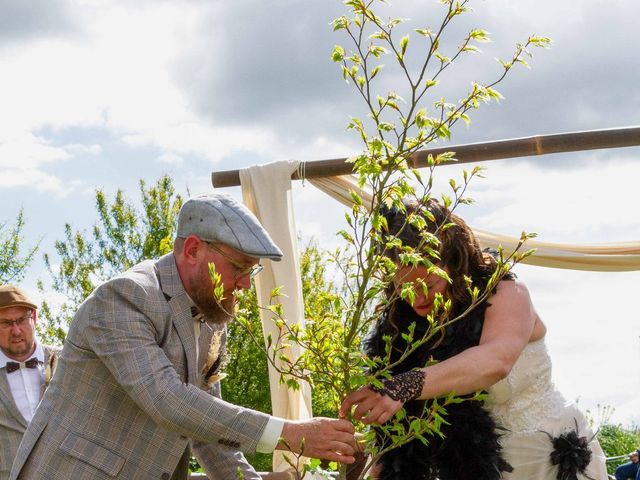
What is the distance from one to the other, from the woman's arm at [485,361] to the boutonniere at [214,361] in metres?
0.84

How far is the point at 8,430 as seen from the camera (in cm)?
532

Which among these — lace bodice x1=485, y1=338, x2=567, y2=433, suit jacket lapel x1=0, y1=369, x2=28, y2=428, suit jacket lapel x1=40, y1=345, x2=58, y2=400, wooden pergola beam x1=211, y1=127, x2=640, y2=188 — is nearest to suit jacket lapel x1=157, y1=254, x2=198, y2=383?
lace bodice x1=485, y1=338, x2=567, y2=433

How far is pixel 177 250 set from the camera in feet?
10.0

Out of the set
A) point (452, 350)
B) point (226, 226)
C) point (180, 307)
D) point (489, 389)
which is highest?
point (226, 226)

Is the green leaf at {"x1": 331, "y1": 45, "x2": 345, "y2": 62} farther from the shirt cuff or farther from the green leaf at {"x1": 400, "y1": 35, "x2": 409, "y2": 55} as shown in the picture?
the shirt cuff

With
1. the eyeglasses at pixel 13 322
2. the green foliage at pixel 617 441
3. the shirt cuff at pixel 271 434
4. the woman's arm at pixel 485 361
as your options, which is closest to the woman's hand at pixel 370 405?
the woman's arm at pixel 485 361

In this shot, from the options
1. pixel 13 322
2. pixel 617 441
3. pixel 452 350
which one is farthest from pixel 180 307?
pixel 617 441

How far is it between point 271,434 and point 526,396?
0.87 m

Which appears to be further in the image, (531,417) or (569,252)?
(569,252)

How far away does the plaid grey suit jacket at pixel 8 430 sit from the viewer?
527 cm

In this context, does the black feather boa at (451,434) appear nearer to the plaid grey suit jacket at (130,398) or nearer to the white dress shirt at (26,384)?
the plaid grey suit jacket at (130,398)

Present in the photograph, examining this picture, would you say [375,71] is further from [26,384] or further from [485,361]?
[26,384]

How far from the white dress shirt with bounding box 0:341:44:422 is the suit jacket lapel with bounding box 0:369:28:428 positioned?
17mm

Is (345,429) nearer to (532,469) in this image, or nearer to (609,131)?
(532,469)
